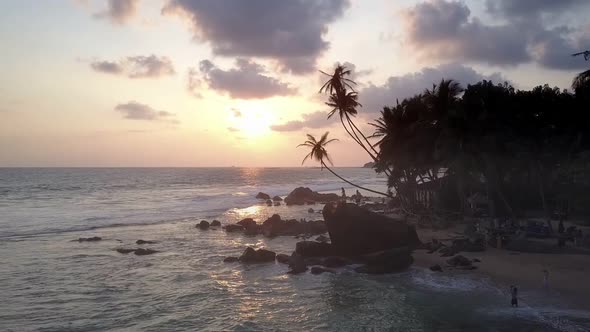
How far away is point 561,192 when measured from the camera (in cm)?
3828

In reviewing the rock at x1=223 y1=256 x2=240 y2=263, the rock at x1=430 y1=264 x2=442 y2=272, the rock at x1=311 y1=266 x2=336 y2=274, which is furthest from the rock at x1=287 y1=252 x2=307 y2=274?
the rock at x1=430 y1=264 x2=442 y2=272

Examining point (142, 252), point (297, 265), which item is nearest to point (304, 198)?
point (142, 252)

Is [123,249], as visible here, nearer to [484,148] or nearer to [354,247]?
[354,247]

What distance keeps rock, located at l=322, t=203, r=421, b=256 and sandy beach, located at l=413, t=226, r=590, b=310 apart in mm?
1908

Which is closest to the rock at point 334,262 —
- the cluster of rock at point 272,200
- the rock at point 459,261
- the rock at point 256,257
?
the rock at point 256,257

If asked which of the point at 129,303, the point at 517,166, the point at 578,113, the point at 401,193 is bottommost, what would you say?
the point at 129,303

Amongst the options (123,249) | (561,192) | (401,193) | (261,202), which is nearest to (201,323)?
(123,249)

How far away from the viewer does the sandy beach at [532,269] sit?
20388mm

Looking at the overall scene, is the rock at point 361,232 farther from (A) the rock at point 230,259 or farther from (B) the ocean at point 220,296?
(A) the rock at point 230,259

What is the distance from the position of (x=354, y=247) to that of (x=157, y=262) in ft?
46.5

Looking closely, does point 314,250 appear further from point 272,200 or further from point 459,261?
point 272,200

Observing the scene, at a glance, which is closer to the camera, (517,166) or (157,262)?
(157,262)

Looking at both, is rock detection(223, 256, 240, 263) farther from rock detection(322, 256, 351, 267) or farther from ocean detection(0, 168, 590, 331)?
rock detection(322, 256, 351, 267)

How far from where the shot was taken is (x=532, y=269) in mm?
23750
